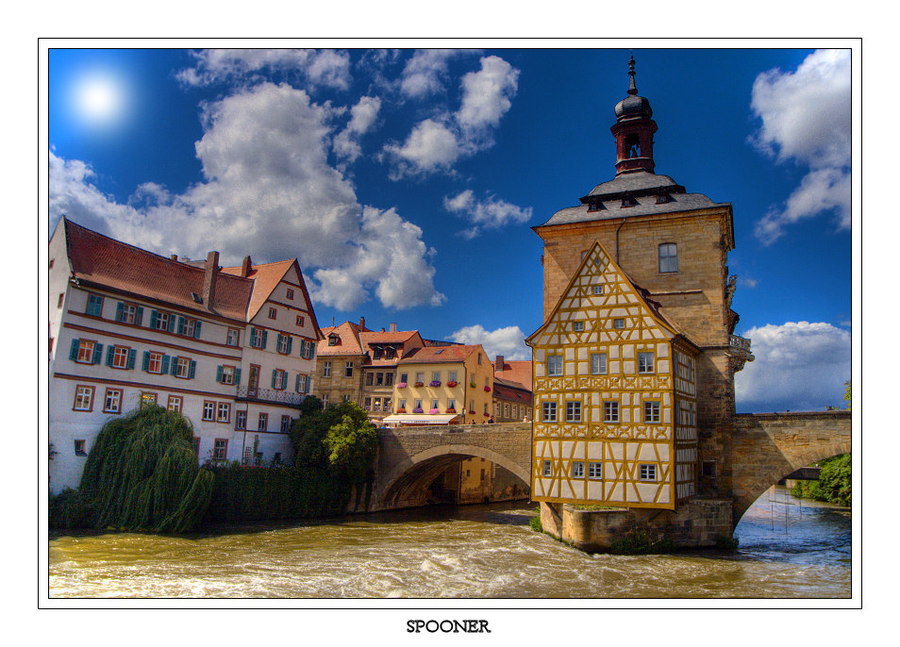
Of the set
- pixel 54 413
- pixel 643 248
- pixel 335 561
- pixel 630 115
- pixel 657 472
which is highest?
pixel 630 115

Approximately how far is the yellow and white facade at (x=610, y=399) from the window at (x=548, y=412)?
0.11 feet

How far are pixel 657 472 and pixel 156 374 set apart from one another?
1749 cm

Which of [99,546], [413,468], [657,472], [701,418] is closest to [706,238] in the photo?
[701,418]

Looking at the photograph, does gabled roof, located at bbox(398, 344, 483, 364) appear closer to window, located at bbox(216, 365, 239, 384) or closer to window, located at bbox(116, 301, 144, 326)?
window, located at bbox(216, 365, 239, 384)

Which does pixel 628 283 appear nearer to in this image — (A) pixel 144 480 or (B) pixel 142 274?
(A) pixel 144 480

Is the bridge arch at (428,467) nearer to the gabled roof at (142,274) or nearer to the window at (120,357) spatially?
the gabled roof at (142,274)

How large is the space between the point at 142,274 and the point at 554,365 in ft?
50.4

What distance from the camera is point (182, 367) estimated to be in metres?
25.3

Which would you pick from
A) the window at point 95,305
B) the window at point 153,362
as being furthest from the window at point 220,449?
the window at point 95,305

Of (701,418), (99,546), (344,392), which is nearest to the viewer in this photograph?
(99,546)

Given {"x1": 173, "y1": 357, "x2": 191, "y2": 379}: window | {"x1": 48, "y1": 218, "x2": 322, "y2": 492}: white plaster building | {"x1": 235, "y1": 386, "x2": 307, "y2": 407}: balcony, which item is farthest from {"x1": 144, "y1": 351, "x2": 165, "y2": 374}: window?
{"x1": 235, "y1": 386, "x2": 307, "y2": 407}: balcony

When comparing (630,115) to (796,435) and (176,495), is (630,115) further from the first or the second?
(176,495)

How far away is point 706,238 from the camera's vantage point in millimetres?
24047

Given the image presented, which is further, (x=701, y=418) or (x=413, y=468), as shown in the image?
(x=413, y=468)
